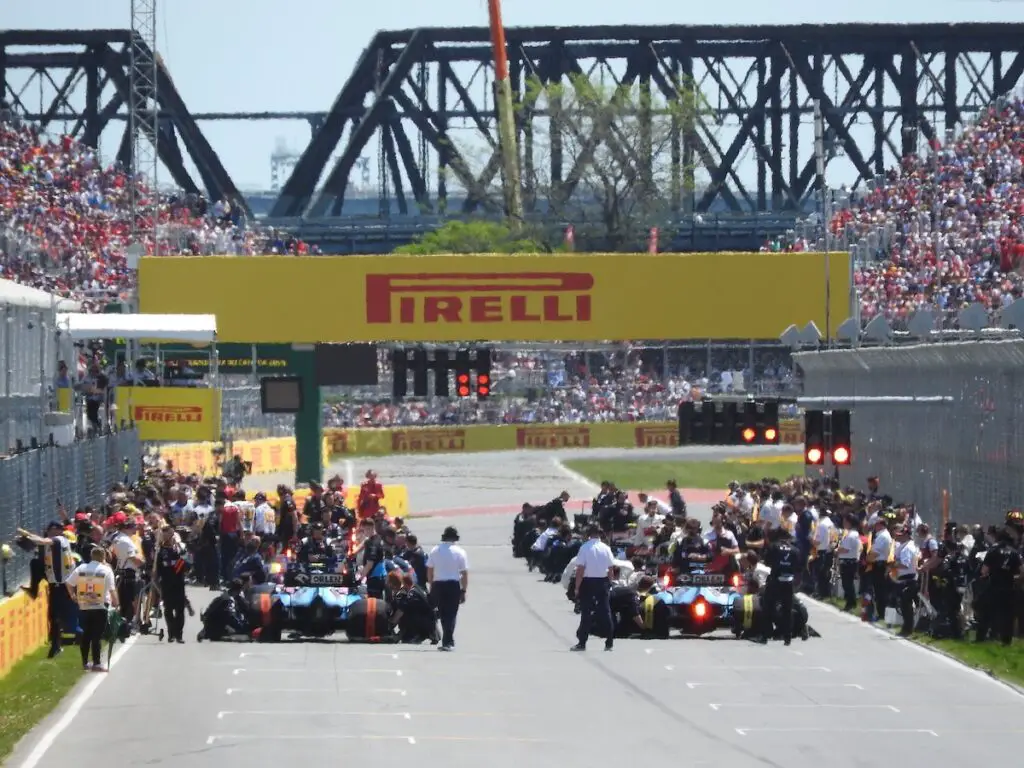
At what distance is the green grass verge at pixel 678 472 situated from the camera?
213ft

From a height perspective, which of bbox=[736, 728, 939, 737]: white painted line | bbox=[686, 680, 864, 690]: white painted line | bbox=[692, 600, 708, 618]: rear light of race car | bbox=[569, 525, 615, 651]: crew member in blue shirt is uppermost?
bbox=[569, 525, 615, 651]: crew member in blue shirt

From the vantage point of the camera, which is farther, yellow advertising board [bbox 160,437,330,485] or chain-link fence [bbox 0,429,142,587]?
yellow advertising board [bbox 160,437,330,485]

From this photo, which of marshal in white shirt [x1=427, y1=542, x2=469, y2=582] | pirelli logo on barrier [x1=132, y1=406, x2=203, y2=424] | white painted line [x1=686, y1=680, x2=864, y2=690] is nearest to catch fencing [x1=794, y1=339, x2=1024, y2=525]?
white painted line [x1=686, y1=680, x2=864, y2=690]

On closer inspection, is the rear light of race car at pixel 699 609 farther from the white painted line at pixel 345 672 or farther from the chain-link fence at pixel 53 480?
the chain-link fence at pixel 53 480

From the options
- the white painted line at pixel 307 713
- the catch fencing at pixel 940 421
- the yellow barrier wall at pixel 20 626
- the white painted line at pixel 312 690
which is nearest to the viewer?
the white painted line at pixel 307 713

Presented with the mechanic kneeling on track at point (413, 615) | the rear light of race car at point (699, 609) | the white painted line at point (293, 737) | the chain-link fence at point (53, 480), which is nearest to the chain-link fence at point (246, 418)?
the chain-link fence at point (53, 480)

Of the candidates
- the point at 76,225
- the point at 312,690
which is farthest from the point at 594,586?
the point at 76,225

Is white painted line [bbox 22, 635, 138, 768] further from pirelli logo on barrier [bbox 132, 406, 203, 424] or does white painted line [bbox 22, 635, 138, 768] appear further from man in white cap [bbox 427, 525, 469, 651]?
pirelli logo on barrier [bbox 132, 406, 203, 424]

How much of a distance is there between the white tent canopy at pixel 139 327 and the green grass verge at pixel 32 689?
15.9m

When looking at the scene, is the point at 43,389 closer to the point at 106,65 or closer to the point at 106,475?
the point at 106,475

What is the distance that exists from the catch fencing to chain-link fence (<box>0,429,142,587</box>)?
11456 millimetres

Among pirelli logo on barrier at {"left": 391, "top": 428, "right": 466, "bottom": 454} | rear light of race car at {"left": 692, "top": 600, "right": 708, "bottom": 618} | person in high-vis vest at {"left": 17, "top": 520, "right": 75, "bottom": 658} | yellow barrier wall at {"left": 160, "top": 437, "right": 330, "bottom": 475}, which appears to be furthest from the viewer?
pirelli logo on barrier at {"left": 391, "top": 428, "right": 466, "bottom": 454}

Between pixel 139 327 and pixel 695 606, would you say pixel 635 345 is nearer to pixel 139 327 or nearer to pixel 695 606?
pixel 139 327

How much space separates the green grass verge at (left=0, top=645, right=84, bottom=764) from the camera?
1817 centimetres
